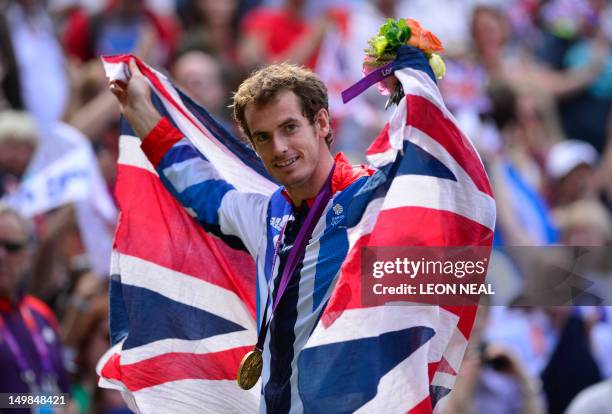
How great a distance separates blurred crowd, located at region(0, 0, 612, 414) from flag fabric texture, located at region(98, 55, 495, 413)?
176 centimetres

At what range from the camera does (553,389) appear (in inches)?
338

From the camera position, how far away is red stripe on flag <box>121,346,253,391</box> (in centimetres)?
604

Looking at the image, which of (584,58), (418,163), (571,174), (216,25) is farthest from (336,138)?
(418,163)

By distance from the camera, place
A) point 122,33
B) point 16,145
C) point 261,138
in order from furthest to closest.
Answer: point 122,33
point 16,145
point 261,138

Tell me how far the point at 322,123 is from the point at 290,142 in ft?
0.64

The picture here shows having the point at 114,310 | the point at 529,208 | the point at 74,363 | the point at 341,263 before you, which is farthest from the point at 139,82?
the point at 529,208

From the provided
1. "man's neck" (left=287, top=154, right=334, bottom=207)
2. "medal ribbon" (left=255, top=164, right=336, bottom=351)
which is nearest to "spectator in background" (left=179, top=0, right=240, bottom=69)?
"man's neck" (left=287, top=154, right=334, bottom=207)

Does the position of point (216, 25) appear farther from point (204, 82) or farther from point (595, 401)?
A: point (595, 401)

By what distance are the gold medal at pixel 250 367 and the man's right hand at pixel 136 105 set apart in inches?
48.4

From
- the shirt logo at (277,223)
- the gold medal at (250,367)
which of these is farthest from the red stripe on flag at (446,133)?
the gold medal at (250,367)

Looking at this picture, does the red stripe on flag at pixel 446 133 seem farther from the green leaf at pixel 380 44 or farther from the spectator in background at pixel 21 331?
the spectator in background at pixel 21 331

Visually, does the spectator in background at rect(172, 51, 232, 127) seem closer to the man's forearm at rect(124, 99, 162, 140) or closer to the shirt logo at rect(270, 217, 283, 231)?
the man's forearm at rect(124, 99, 162, 140)

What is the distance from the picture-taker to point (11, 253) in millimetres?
7898

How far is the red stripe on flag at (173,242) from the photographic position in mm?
6176
